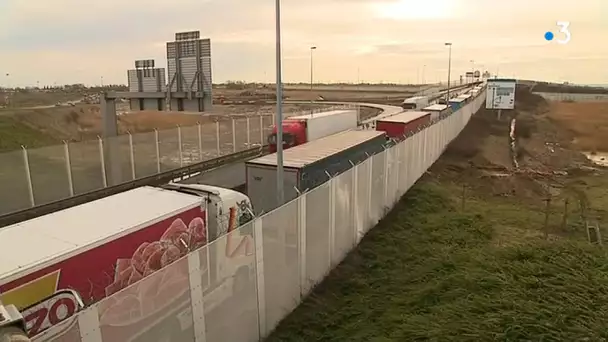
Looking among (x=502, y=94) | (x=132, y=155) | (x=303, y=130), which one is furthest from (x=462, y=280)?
(x=502, y=94)

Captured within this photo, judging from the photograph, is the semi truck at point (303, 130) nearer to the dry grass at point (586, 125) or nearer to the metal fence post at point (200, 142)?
the metal fence post at point (200, 142)

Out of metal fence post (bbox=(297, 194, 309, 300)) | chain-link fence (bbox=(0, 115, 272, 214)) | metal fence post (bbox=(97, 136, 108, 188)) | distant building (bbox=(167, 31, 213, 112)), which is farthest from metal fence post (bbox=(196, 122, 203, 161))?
metal fence post (bbox=(297, 194, 309, 300))

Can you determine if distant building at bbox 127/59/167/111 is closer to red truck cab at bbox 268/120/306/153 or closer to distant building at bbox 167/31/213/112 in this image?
distant building at bbox 167/31/213/112

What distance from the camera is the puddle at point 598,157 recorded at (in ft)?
129

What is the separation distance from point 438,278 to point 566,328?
3216 mm

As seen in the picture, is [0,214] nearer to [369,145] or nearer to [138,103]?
[138,103]

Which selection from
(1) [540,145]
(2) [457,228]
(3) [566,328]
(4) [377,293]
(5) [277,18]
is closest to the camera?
(3) [566,328]

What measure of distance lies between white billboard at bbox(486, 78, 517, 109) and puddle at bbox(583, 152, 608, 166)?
18.5m

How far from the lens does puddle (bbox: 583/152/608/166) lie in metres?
39.3

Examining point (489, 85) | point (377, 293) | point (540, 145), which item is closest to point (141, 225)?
point (377, 293)

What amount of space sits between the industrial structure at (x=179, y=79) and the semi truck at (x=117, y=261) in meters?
9.54

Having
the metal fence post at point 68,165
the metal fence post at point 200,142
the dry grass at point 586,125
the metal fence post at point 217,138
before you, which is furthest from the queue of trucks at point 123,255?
the dry grass at point 586,125

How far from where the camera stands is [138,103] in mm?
21219

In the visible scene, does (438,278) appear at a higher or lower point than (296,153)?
lower
